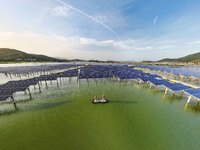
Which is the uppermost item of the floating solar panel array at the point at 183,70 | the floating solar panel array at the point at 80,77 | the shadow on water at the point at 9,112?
the floating solar panel array at the point at 183,70

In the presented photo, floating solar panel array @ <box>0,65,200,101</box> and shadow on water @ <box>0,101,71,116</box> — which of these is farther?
floating solar panel array @ <box>0,65,200,101</box>

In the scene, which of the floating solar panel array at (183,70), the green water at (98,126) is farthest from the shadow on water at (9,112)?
the floating solar panel array at (183,70)

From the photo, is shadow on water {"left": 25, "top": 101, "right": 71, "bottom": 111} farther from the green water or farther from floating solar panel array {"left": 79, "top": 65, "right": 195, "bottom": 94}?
floating solar panel array {"left": 79, "top": 65, "right": 195, "bottom": 94}

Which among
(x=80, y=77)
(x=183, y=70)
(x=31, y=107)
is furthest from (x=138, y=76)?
(x=183, y=70)

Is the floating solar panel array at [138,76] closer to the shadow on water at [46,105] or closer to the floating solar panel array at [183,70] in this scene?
the shadow on water at [46,105]

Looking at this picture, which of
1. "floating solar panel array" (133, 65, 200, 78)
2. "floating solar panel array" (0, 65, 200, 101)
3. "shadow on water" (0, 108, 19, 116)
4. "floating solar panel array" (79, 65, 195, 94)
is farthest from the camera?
"floating solar panel array" (133, 65, 200, 78)

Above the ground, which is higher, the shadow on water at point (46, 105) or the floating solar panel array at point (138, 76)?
the floating solar panel array at point (138, 76)

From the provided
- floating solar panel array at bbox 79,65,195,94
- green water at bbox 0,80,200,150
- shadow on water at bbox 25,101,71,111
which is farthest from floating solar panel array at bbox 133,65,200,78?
shadow on water at bbox 25,101,71,111

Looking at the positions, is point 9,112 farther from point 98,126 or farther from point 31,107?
point 98,126

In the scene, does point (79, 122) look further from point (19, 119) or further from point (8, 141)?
point (19, 119)
